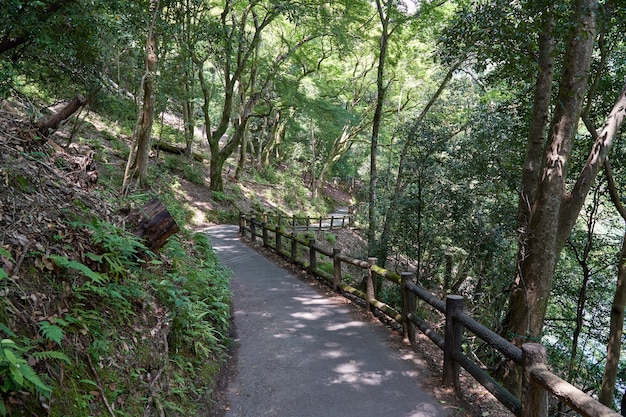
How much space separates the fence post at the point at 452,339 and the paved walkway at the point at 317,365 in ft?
1.19

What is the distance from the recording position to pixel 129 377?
2.88m

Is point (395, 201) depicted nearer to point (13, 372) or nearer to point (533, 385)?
point (533, 385)

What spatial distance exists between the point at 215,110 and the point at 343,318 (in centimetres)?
3083

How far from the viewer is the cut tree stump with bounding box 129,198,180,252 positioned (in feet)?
13.5

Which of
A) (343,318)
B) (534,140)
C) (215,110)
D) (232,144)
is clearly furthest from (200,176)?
(534,140)

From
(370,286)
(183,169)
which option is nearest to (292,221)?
(183,169)

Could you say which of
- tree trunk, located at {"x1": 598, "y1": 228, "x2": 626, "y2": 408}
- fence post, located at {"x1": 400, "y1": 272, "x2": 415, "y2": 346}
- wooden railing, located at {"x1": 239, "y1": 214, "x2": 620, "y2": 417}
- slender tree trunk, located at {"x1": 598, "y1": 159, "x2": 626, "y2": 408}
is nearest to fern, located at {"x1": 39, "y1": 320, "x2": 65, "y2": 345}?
wooden railing, located at {"x1": 239, "y1": 214, "x2": 620, "y2": 417}

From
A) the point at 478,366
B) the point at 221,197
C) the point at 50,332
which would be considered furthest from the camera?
the point at 221,197

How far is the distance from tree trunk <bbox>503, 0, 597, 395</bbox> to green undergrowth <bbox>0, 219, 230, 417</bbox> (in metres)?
4.15

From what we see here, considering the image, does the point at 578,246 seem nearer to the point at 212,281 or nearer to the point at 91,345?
the point at 212,281

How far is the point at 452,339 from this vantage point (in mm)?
4102

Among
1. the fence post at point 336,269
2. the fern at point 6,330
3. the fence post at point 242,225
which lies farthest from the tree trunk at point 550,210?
the fence post at point 242,225

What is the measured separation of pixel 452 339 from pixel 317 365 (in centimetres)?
164

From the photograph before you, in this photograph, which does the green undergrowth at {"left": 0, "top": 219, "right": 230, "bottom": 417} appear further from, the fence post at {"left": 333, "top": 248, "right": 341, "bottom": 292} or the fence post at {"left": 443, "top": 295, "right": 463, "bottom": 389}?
the fence post at {"left": 333, "top": 248, "right": 341, "bottom": 292}
